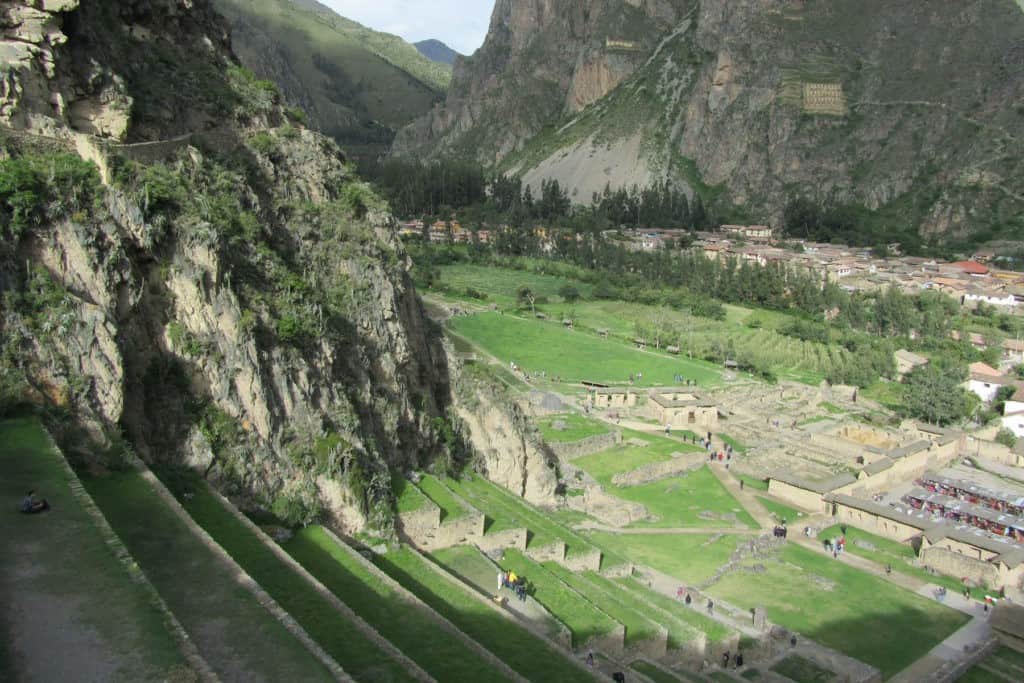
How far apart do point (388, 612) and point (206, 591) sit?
5944 millimetres

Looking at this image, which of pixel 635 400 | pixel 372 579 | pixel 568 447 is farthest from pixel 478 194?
pixel 372 579

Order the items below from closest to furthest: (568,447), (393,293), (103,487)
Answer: (103,487) < (393,293) < (568,447)

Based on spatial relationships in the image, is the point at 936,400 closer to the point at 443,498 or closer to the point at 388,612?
the point at 443,498

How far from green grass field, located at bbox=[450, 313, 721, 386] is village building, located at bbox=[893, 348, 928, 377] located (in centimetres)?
2106

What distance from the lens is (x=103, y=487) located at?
862 inches

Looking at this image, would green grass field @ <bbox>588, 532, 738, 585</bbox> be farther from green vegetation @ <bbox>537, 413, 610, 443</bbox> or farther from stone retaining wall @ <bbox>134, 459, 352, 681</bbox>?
stone retaining wall @ <bbox>134, 459, 352, 681</bbox>

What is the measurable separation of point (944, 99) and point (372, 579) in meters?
209

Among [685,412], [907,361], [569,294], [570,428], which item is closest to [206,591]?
[570,428]

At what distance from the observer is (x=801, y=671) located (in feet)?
107

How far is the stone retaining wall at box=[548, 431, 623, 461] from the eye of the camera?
5547 centimetres

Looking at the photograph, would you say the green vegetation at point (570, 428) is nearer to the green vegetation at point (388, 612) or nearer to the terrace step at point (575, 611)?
the terrace step at point (575, 611)

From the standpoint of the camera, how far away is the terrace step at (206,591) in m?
17.2

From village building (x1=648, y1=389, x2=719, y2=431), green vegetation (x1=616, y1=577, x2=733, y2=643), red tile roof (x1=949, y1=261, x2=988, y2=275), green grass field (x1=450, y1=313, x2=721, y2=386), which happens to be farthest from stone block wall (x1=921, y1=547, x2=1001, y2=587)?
red tile roof (x1=949, y1=261, x2=988, y2=275)

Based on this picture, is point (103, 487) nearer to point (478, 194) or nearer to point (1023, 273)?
point (1023, 273)
